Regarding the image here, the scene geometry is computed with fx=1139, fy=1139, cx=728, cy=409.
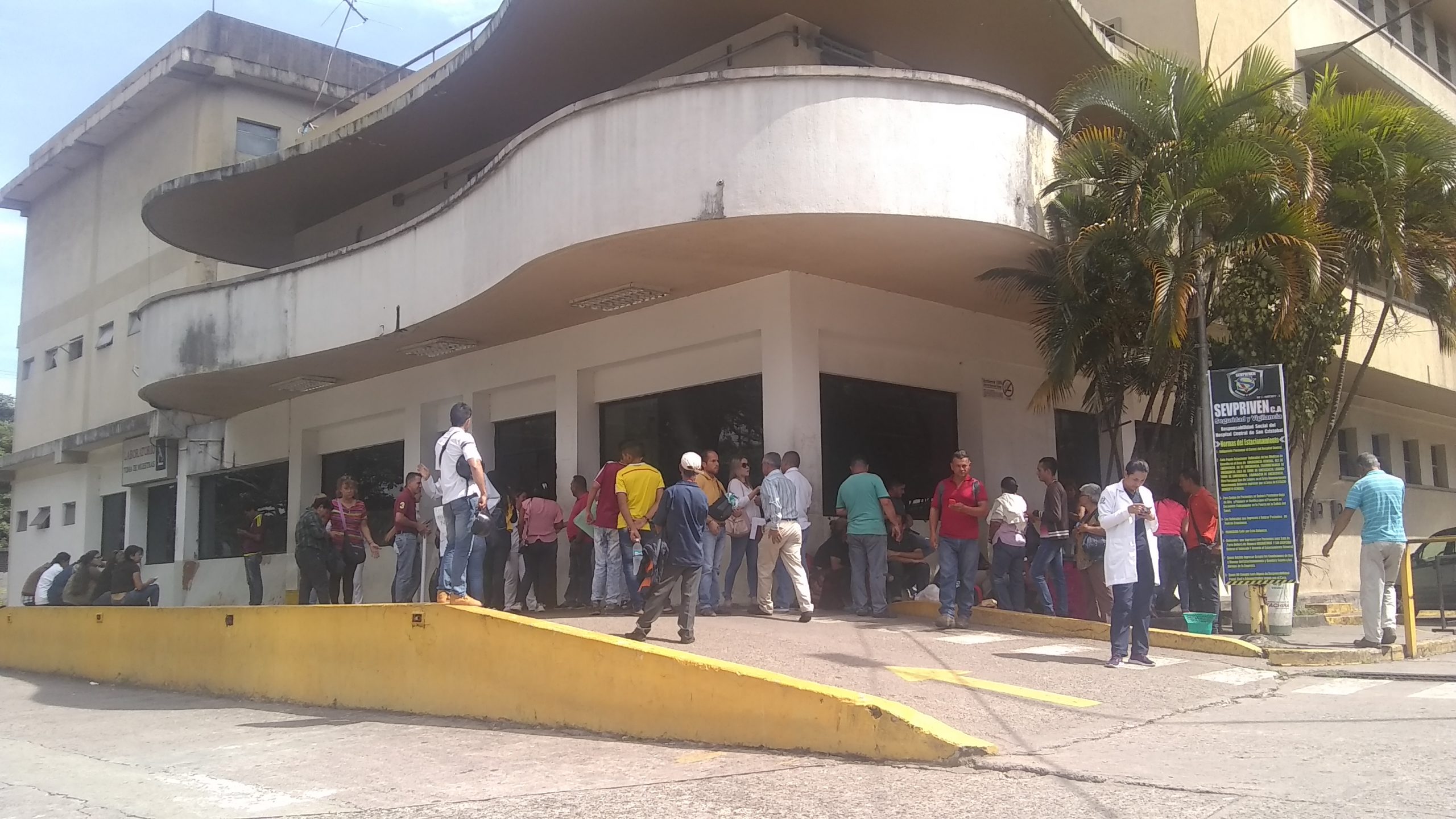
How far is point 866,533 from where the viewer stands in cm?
1127

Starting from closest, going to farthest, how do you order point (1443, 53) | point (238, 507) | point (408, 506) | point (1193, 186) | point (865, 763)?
1. point (865, 763)
2. point (1193, 186)
3. point (408, 506)
4. point (238, 507)
5. point (1443, 53)

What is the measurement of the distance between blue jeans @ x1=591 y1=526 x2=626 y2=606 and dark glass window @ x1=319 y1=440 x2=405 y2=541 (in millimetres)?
7382

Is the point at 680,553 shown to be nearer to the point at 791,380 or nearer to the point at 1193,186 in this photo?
the point at 791,380

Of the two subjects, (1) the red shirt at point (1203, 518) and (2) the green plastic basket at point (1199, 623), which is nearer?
(2) the green plastic basket at point (1199, 623)

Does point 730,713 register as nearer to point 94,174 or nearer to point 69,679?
point 69,679

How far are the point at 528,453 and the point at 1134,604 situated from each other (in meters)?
9.59

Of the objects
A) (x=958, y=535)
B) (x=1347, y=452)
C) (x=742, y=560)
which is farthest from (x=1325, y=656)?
(x=1347, y=452)

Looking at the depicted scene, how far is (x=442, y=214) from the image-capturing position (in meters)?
13.8

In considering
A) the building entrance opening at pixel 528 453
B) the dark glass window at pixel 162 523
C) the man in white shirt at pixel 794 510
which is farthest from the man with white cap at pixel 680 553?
the dark glass window at pixel 162 523

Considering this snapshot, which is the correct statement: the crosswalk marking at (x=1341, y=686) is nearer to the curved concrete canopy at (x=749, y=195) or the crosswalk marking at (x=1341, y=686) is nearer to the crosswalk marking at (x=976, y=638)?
the crosswalk marking at (x=976, y=638)

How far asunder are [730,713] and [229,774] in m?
3.12

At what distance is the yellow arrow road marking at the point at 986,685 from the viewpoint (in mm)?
7547

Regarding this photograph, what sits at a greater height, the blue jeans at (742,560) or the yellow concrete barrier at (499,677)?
the blue jeans at (742,560)

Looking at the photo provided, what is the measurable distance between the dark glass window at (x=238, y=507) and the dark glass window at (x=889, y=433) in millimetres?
11541
